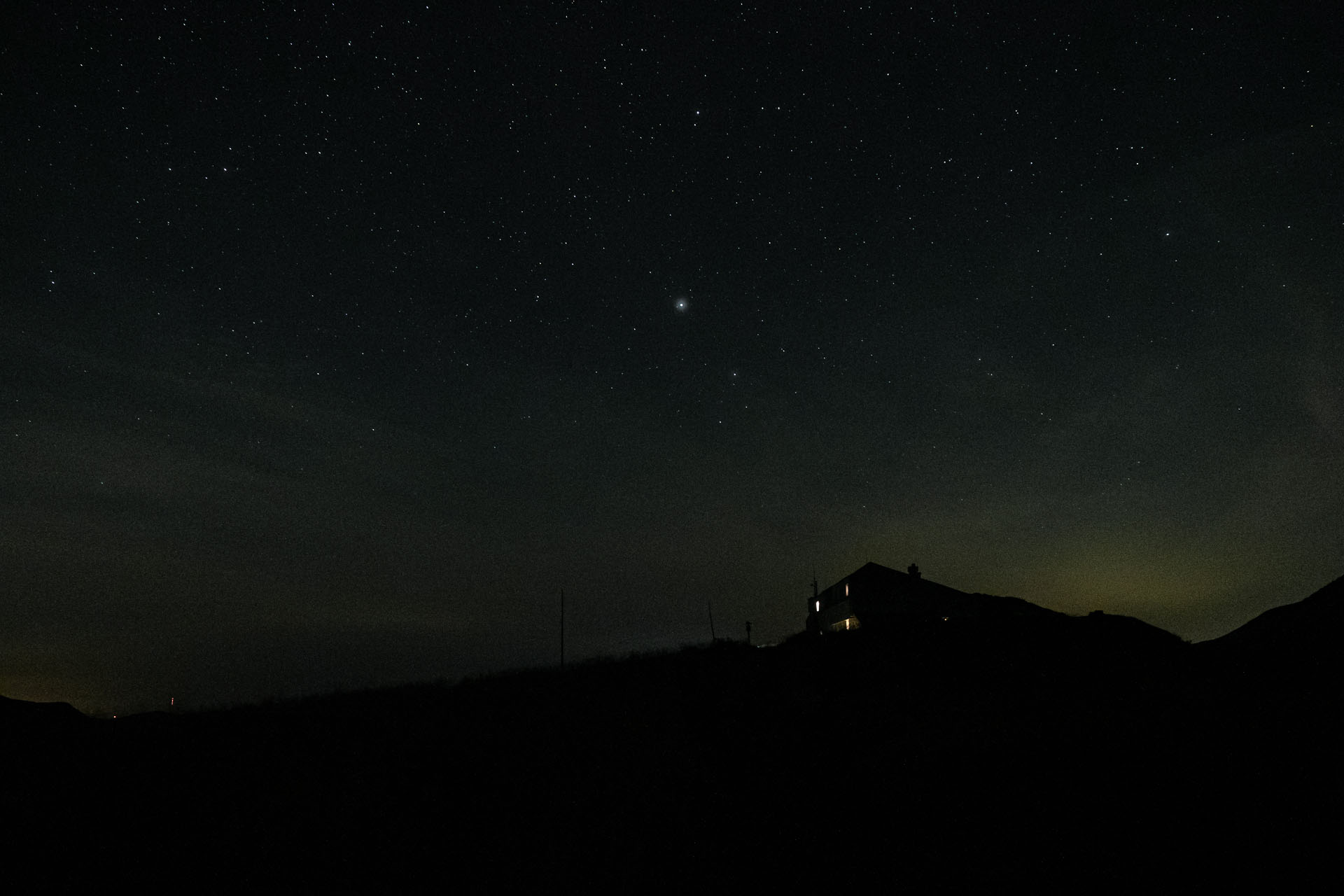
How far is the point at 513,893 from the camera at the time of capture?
34.6ft

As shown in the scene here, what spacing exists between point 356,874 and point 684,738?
275 inches

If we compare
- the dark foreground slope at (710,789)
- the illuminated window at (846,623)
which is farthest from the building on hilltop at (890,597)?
the dark foreground slope at (710,789)

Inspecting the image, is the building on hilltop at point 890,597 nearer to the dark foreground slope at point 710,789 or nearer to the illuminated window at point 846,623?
the illuminated window at point 846,623

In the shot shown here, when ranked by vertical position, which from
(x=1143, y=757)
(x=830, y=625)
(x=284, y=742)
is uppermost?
(x=830, y=625)

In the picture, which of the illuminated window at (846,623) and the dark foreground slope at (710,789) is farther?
the illuminated window at (846,623)

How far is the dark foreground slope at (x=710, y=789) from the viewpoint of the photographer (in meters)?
10.6

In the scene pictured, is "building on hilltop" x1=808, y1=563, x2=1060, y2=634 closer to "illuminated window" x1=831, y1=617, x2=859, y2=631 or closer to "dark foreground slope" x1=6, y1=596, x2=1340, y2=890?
"illuminated window" x1=831, y1=617, x2=859, y2=631

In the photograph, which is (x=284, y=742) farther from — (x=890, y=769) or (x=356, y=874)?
(x=890, y=769)

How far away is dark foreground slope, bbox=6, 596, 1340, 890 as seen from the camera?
34.8 ft

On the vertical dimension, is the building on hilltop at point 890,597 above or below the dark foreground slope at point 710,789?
above

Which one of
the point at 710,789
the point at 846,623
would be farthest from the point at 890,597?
the point at 710,789

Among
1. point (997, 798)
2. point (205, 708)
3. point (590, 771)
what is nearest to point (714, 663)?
point (590, 771)

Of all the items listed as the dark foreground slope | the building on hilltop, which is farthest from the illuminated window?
the dark foreground slope

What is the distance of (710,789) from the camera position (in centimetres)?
1333
